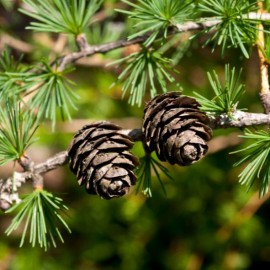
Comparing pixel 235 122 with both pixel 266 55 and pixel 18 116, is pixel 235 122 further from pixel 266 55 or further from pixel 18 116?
pixel 18 116

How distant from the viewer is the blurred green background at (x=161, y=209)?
1562 millimetres

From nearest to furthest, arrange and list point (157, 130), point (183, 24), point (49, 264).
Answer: point (157, 130) → point (183, 24) → point (49, 264)

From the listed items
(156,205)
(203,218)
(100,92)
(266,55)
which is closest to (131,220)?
(156,205)

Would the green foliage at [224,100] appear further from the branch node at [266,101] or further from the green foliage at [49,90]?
the green foliage at [49,90]

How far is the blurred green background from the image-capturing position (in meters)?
1.56

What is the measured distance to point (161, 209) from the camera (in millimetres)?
1632

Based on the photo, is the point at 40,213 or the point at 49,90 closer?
the point at 40,213

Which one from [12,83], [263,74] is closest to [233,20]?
[263,74]

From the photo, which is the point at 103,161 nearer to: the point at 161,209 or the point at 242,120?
the point at 242,120

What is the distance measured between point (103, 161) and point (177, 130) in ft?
0.37

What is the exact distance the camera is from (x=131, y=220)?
5.34 feet

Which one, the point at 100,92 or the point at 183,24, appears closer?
the point at 183,24

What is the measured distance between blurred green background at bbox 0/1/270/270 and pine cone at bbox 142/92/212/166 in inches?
26.3

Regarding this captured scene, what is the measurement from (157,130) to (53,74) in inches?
10.5
